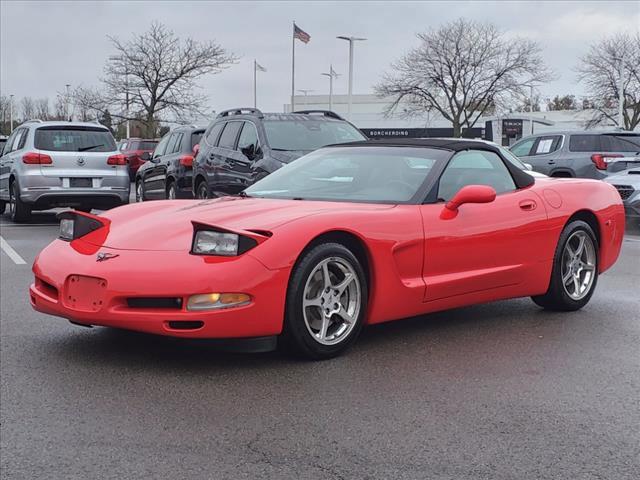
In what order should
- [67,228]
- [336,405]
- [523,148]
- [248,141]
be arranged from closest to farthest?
[336,405] → [67,228] → [248,141] → [523,148]

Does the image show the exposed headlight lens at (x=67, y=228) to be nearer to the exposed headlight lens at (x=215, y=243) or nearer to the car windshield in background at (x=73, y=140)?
the exposed headlight lens at (x=215, y=243)

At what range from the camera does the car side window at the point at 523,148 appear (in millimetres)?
17844

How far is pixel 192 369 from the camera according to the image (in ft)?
15.1

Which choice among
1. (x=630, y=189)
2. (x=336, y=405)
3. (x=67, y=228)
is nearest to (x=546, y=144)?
(x=630, y=189)

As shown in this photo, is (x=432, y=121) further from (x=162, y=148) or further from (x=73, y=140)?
(x=73, y=140)

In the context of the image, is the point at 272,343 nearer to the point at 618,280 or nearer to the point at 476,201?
the point at 476,201

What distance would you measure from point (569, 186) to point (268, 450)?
3.87 m

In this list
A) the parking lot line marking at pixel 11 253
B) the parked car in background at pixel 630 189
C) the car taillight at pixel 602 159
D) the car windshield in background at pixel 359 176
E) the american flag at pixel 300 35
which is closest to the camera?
the car windshield in background at pixel 359 176

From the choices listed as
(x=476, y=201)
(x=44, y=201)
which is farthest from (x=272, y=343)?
(x=44, y=201)

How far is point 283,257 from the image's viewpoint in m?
4.48

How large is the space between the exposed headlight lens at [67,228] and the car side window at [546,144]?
13.5 m

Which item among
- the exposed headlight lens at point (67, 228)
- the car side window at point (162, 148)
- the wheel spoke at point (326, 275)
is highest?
the car side window at point (162, 148)

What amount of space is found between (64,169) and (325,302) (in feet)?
32.9

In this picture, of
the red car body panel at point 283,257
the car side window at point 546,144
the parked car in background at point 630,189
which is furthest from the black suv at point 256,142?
the car side window at point 546,144
